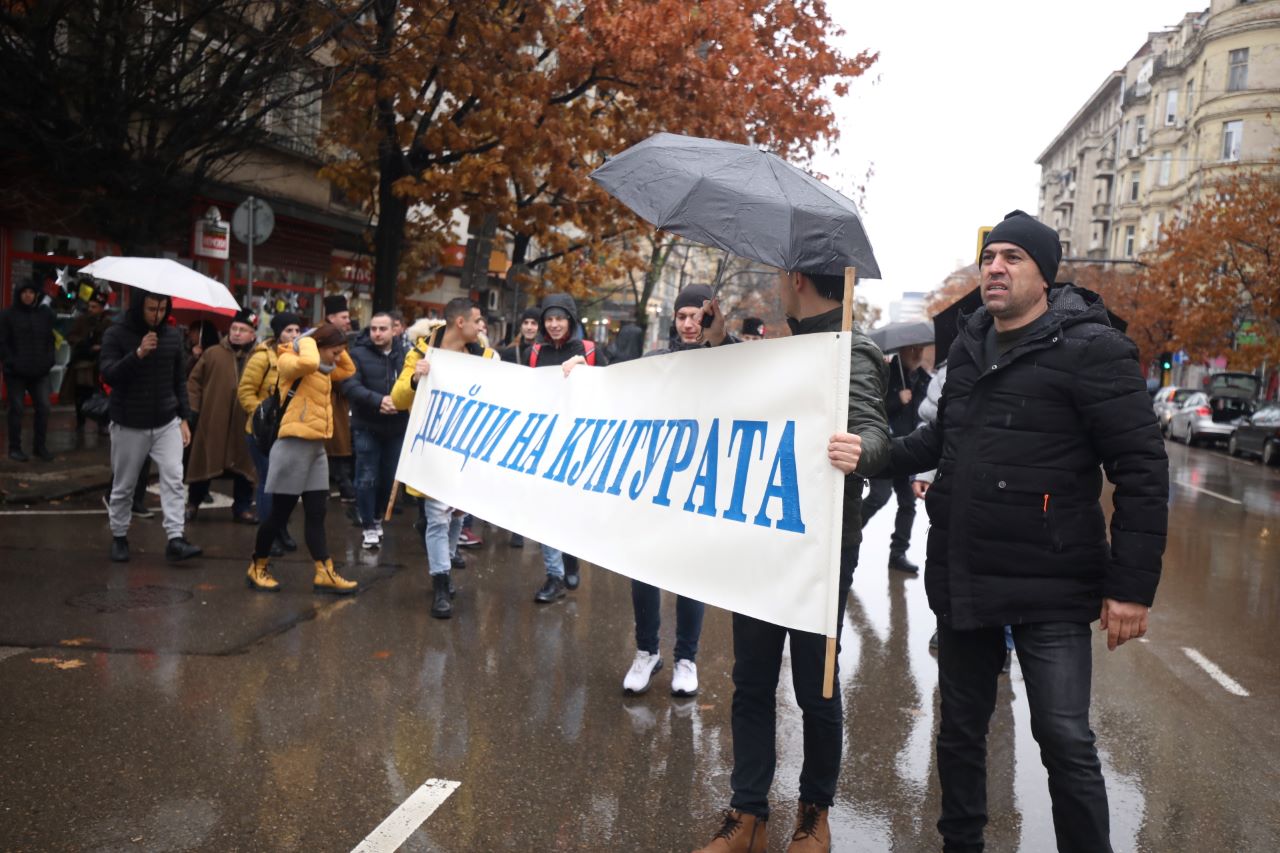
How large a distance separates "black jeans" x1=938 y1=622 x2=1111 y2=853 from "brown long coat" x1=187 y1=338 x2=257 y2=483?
7911 millimetres

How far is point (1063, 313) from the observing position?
131 inches

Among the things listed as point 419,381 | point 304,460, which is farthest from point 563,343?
point 304,460

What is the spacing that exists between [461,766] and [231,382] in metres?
6.56

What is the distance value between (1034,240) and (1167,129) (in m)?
69.1

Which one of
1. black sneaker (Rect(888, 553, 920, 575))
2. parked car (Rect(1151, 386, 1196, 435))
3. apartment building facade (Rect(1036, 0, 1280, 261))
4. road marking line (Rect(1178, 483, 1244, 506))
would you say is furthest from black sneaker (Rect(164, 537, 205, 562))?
parked car (Rect(1151, 386, 1196, 435))

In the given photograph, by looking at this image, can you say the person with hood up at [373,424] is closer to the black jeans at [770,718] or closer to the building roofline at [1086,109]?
the black jeans at [770,718]

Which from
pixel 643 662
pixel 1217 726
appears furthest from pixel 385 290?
pixel 1217 726

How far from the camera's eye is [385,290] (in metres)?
15.6

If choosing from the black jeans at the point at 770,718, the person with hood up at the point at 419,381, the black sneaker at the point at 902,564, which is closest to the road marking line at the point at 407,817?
the black jeans at the point at 770,718

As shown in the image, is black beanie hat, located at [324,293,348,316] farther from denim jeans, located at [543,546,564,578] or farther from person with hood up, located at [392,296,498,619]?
denim jeans, located at [543,546,564,578]

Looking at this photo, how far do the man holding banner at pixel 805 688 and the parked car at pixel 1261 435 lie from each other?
2538 cm

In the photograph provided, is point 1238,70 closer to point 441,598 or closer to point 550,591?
point 550,591

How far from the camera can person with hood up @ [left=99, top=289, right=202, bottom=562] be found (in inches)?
310

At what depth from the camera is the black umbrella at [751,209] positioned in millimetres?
3434
